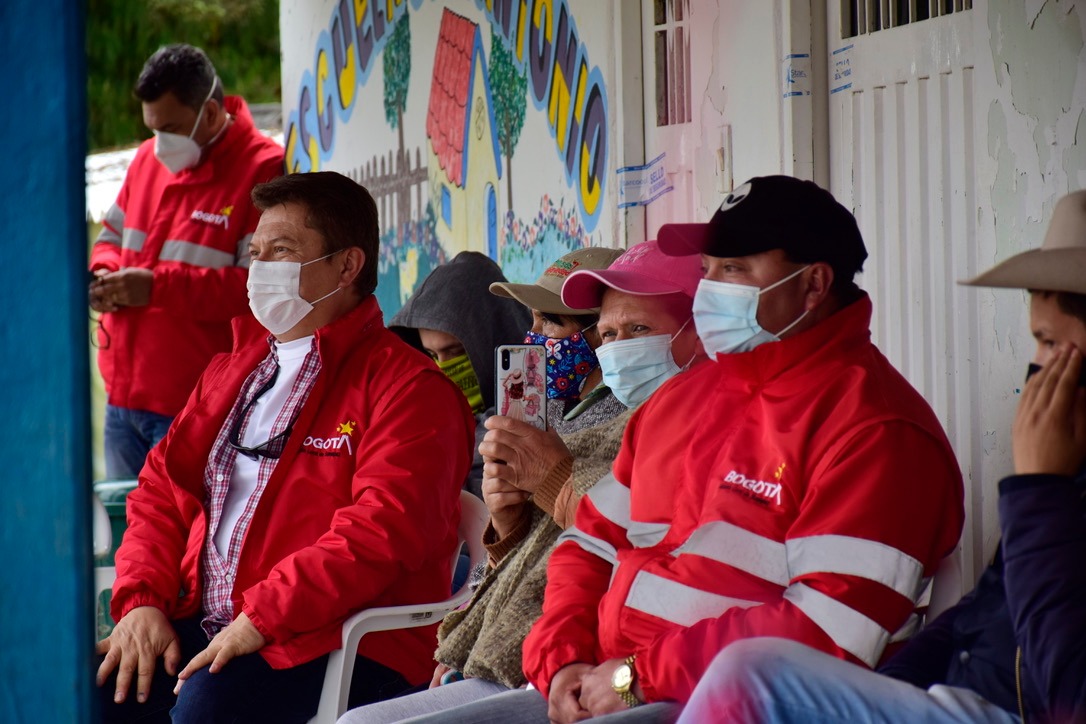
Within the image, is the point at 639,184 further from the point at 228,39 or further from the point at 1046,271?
the point at 228,39

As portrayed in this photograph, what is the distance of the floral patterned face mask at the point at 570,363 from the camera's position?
3361mm

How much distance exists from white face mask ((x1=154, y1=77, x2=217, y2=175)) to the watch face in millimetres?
3611

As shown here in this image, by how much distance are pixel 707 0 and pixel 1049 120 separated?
168 cm

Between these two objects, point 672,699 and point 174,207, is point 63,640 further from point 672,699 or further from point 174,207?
point 174,207

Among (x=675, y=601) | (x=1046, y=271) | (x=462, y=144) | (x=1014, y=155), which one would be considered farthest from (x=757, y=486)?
(x=462, y=144)

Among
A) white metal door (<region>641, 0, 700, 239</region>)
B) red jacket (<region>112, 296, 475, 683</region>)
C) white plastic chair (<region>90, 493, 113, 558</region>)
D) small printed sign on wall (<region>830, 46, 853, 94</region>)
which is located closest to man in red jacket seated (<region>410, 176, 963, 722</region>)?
red jacket (<region>112, 296, 475, 683</region>)

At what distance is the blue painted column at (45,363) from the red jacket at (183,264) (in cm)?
373

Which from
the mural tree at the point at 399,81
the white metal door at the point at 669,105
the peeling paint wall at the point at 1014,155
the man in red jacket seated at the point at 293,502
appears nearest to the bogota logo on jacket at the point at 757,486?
the peeling paint wall at the point at 1014,155

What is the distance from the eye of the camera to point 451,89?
6344mm

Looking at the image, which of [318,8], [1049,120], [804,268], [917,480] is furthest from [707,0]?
[318,8]

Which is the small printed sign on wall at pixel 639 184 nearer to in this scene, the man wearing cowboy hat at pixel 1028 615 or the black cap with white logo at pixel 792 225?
the black cap with white logo at pixel 792 225

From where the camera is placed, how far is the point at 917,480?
2.11 m

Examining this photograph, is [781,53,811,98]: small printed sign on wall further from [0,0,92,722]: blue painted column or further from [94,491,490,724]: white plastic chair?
[0,0,92,722]: blue painted column

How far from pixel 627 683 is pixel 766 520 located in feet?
1.20
